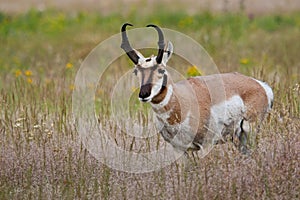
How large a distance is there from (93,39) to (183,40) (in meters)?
2.58

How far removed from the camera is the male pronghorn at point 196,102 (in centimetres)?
715

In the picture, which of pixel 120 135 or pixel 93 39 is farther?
pixel 93 39

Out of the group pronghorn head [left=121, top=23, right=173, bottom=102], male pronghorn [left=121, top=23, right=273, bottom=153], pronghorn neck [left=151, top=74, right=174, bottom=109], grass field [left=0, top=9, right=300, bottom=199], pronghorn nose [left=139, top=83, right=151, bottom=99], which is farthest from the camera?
pronghorn neck [left=151, top=74, right=174, bottom=109]

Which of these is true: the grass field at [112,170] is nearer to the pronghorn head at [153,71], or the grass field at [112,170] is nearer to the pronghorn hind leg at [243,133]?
the pronghorn hind leg at [243,133]

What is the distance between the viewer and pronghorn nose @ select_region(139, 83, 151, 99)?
6.87 meters

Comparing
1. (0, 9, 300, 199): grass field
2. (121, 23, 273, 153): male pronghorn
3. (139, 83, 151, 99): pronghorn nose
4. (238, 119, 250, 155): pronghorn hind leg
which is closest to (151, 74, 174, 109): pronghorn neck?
(121, 23, 273, 153): male pronghorn

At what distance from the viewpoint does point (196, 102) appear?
7.59 m

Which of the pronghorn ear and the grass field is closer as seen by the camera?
the grass field

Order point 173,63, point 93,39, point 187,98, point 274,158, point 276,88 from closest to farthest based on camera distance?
point 274,158 → point 187,98 → point 276,88 → point 173,63 → point 93,39

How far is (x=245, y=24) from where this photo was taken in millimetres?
17484

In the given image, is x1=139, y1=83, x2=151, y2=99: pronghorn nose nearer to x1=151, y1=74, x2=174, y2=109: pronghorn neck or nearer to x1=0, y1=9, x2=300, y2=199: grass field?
x1=151, y1=74, x2=174, y2=109: pronghorn neck

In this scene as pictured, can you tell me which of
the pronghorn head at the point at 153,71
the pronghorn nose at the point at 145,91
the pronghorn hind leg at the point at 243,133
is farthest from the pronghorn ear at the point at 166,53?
→ the pronghorn hind leg at the point at 243,133

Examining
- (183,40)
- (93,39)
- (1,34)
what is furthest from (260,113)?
(1,34)

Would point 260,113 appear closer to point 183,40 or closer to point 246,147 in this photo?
point 246,147
